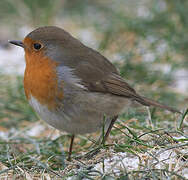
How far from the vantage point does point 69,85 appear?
10.8 feet

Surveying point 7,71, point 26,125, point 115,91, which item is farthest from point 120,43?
point 115,91

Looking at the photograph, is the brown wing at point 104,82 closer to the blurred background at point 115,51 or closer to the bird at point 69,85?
the bird at point 69,85

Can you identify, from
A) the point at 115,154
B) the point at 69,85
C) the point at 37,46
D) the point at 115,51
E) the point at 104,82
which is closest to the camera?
the point at 115,154

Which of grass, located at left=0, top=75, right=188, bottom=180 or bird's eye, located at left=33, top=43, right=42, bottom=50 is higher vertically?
bird's eye, located at left=33, top=43, right=42, bottom=50

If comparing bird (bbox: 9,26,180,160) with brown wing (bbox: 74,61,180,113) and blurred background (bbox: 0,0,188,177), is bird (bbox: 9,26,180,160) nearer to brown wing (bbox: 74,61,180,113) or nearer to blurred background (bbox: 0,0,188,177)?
brown wing (bbox: 74,61,180,113)

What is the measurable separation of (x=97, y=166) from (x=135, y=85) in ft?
8.01

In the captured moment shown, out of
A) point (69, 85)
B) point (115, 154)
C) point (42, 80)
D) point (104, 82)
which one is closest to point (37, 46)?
point (42, 80)

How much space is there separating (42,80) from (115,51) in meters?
2.60

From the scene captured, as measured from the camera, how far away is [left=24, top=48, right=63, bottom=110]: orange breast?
3.24 m

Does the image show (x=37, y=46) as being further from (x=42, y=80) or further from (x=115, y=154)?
(x=115, y=154)

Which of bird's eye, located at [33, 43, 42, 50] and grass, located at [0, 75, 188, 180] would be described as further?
bird's eye, located at [33, 43, 42, 50]

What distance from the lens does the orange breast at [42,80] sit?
10.6ft

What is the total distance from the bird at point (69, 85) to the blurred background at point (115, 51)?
306 millimetres

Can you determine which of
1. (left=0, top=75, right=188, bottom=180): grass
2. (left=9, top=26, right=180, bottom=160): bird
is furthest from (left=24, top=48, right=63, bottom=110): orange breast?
(left=0, top=75, right=188, bottom=180): grass
